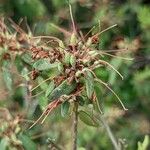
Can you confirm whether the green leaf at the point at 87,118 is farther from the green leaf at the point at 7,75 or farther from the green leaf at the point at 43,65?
the green leaf at the point at 7,75

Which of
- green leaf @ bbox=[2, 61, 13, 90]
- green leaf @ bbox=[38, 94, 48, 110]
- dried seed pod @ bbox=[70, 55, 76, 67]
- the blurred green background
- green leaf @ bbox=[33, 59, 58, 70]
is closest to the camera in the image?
dried seed pod @ bbox=[70, 55, 76, 67]

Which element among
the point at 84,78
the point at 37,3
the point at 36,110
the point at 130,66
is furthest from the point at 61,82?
the point at 37,3

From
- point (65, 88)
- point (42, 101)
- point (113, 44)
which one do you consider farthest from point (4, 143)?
point (113, 44)

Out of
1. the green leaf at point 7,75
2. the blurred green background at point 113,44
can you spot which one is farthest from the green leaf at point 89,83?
the blurred green background at point 113,44

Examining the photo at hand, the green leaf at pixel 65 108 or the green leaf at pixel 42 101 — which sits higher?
the green leaf at pixel 65 108

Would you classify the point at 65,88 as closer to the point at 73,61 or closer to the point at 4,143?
the point at 73,61

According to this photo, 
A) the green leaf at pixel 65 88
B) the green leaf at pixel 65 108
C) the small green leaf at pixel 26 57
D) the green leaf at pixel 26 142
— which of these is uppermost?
the green leaf at pixel 65 88

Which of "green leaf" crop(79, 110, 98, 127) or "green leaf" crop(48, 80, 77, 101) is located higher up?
"green leaf" crop(48, 80, 77, 101)

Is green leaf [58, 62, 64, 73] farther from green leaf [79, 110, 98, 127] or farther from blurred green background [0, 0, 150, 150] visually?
blurred green background [0, 0, 150, 150]

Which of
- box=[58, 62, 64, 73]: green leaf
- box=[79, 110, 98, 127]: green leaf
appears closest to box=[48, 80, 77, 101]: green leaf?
box=[58, 62, 64, 73]: green leaf

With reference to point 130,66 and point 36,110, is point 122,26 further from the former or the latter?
point 36,110

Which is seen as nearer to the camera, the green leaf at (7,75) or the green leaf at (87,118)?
the green leaf at (87,118)
